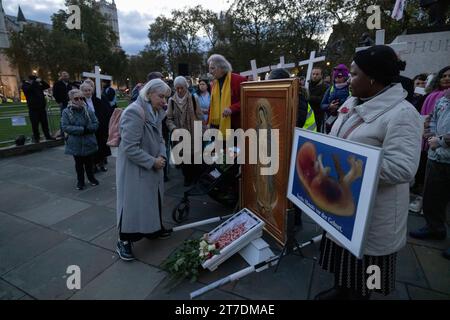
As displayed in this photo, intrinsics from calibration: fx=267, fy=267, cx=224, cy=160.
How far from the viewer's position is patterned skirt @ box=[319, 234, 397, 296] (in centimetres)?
180

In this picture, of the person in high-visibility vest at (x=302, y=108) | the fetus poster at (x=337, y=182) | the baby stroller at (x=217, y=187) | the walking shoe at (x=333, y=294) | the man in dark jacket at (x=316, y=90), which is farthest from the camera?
the man in dark jacket at (x=316, y=90)

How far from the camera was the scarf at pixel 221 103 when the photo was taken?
385cm

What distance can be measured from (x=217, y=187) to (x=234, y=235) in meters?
1.03

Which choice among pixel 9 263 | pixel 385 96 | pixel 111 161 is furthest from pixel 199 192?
pixel 111 161

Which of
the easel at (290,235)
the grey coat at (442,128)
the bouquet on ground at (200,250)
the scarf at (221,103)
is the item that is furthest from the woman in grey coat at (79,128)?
the grey coat at (442,128)

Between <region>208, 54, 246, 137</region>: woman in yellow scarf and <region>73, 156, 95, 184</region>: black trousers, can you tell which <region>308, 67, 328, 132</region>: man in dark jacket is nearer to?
<region>208, 54, 246, 137</region>: woman in yellow scarf

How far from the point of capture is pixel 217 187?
378cm

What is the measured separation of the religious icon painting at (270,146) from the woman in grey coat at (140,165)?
100 centimetres

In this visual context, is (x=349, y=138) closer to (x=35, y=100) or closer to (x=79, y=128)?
(x=79, y=128)

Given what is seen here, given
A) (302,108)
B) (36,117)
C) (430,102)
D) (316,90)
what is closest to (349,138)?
(302,108)

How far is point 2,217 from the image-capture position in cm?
397

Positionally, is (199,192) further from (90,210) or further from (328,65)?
(328,65)

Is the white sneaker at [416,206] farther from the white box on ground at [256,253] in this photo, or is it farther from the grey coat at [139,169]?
the grey coat at [139,169]
